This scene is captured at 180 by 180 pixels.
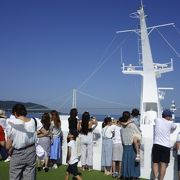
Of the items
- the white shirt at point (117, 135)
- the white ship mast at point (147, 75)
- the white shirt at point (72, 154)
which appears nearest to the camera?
the white shirt at point (72, 154)

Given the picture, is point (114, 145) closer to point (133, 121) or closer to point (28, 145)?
point (133, 121)

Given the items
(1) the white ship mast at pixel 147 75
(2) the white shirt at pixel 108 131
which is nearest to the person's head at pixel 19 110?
(2) the white shirt at pixel 108 131

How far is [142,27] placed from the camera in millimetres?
19656

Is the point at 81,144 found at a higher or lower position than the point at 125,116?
lower

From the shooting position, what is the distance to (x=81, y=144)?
1102 cm

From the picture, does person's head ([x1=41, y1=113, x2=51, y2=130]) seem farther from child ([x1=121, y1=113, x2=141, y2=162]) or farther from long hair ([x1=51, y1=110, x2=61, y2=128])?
child ([x1=121, y1=113, x2=141, y2=162])

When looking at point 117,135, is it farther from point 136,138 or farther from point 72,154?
point 72,154

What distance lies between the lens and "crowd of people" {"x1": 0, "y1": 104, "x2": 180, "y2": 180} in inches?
275

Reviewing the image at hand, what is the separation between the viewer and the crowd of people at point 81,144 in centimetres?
699

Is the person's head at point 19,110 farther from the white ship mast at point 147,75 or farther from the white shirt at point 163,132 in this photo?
the white ship mast at point 147,75

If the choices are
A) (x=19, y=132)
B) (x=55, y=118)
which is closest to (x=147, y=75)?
(x=55, y=118)

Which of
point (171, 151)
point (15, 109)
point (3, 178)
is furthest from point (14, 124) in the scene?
point (171, 151)

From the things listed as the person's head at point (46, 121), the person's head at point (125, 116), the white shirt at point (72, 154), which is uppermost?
the person's head at point (125, 116)

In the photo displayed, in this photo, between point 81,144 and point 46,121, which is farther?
point 81,144
